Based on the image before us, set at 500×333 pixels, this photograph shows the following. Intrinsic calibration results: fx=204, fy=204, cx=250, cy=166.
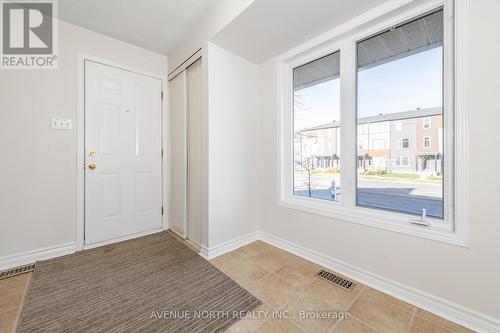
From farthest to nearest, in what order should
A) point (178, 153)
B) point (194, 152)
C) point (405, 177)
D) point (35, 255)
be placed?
point (178, 153)
point (194, 152)
point (35, 255)
point (405, 177)

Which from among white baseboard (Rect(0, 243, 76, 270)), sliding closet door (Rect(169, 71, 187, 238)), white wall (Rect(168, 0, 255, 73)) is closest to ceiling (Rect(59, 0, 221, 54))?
white wall (Rect(168, 0, 255, 73))

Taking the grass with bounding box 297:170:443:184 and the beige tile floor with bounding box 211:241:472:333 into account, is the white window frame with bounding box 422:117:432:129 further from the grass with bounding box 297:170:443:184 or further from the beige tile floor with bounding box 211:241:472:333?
the beige tile floor with bounding box 211:241:472:333

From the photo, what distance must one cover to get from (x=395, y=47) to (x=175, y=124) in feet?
8.85

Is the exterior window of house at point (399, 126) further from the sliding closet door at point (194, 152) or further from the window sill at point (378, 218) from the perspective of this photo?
the sliding closet door at point (194, 152)

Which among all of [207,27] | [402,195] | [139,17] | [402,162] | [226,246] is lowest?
[226,246]

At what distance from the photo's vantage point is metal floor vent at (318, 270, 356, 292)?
1.76 meters

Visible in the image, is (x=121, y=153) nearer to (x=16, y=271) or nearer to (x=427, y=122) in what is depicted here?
(x=16, y=271)

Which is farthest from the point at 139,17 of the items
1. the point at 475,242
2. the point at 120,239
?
the point at 475,242

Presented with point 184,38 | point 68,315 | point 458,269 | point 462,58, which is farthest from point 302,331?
point 184,38

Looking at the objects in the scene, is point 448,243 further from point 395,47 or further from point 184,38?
point 184,38

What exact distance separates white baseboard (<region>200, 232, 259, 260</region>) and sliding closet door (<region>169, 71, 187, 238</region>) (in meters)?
0.61

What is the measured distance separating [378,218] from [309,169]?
2.95ft

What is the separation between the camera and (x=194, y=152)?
2.63m

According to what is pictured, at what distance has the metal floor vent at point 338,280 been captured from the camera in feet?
5.78
